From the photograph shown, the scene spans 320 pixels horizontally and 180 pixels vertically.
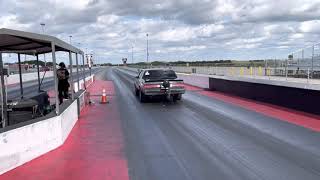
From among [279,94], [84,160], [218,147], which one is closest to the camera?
[84,160]

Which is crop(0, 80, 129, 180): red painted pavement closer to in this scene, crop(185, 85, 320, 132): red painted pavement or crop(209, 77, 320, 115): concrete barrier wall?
crop(185, 85, 320, 132): red painted pavement

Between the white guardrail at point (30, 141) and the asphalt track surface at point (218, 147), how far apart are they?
175 centimetres

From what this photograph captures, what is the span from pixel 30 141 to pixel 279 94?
12.6 meters

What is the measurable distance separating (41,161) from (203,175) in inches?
136

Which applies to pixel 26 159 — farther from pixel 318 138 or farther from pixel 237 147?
pixel 318 138

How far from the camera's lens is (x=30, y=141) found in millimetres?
8953

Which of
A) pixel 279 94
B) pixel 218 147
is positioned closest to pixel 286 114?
pixel 279 94

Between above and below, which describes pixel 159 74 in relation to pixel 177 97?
above

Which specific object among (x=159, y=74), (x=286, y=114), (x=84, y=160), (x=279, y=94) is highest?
(x=159, y=74)

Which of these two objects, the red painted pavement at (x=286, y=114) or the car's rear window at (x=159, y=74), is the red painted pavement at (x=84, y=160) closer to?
the red painted pavement at (x=286, y=114)

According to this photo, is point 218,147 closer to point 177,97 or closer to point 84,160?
point 84,160

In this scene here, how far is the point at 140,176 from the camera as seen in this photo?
7.53m

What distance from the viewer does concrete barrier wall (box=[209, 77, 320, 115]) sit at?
1587 centimetres

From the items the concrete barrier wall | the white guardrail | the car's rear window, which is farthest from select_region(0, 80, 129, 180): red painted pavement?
the car's rear window
